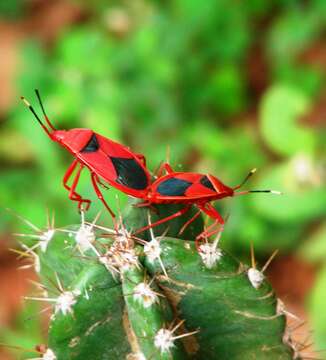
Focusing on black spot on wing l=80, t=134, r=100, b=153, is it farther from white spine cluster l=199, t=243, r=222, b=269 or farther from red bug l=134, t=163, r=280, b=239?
white spine cluster l=199, t=243, r=222, b=269

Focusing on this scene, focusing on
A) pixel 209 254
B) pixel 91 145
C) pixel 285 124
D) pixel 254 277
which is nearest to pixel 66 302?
pixel 209 254

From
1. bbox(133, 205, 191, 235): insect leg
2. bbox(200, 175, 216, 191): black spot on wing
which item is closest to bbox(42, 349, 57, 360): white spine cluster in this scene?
bbox(133, 205, 191, 235): insect leg

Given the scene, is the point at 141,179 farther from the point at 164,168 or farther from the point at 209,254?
the point at 209,254

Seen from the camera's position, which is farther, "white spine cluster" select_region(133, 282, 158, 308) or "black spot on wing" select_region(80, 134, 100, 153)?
"black spot on wing" select_region(80, 134, 100, 153)

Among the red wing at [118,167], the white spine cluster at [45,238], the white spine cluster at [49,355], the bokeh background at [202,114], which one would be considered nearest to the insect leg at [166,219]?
the red wing at [118,167]

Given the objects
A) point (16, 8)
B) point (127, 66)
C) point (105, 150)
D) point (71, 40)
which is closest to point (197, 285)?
point (105, 150)

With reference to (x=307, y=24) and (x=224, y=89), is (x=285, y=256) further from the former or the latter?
(x=307, y=24)
